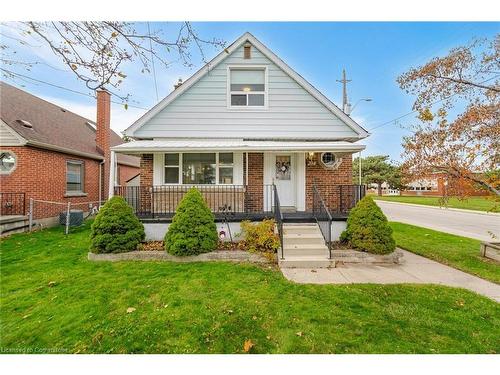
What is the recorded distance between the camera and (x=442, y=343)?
9.75 ft

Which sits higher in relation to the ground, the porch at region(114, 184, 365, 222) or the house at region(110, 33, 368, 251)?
the house at region(110, 33, 368, 251)

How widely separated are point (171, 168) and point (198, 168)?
3.23ft

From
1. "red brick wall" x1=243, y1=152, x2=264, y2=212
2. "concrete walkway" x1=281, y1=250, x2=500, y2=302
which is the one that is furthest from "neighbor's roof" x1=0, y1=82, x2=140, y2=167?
"concrete walkway" x1=281, y1=250, x2=500, y2=302

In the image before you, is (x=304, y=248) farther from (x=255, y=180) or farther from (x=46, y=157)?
(x=46, y=157)

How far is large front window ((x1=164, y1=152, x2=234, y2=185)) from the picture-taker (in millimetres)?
8602

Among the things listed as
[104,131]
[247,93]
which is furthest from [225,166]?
[104,131]

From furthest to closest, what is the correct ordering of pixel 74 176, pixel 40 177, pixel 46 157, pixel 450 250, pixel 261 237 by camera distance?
pixel 74 176, pixel 46 157, pixel 40 177, pixel 450 250, pixel 261 237

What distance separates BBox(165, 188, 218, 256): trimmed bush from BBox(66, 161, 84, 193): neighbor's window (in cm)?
878

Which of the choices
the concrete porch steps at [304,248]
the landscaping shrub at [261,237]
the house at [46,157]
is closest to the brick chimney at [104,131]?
the house at [46,157]

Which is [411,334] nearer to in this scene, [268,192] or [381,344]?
[381,344]

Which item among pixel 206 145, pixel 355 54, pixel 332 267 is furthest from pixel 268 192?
pixel 355 54

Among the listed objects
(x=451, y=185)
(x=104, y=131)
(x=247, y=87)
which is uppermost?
(x=247, y=87)

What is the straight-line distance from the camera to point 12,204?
30.4 ft

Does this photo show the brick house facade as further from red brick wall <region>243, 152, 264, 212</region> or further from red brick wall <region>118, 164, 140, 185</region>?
red brick wall <region>118, 164, 140, 185</region>
